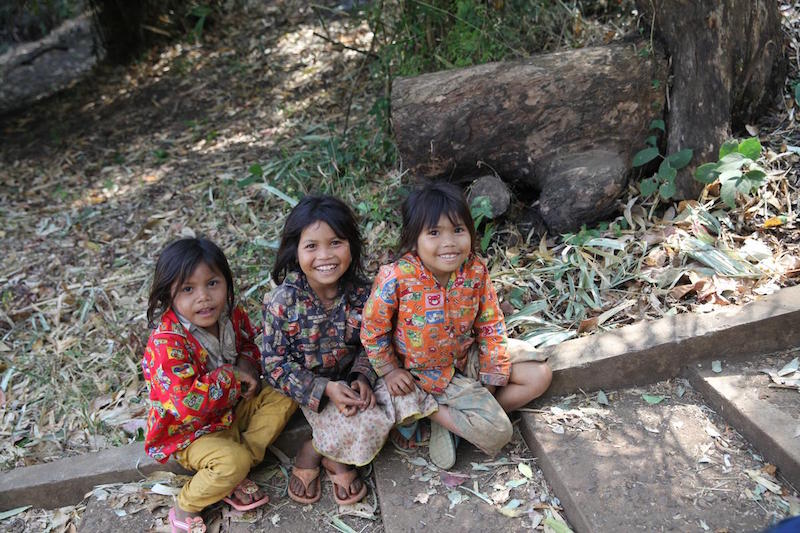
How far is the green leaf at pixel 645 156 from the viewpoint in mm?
3635

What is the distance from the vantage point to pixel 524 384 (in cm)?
276

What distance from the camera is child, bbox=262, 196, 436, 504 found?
2609 millimetres

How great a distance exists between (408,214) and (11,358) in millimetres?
2795

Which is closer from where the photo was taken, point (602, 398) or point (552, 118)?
point (602, 398)

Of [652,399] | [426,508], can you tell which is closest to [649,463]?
[652,399]

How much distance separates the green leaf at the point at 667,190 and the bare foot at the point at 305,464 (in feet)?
7.30

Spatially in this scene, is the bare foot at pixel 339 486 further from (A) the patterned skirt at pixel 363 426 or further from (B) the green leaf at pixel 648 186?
(B) the green leaf at pixel 648 186

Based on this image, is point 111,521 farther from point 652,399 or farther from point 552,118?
point 552,118

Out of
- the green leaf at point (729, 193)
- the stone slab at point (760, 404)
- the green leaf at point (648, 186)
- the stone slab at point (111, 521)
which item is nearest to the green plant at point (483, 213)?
the green leaf at point (648, 186)

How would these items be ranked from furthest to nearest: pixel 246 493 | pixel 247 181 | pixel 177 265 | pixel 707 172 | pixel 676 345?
pixel 247 181 → pixel 707 172 → pixel 676 345 → pixel 246 493 → pixel 177 265

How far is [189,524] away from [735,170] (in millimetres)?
3060

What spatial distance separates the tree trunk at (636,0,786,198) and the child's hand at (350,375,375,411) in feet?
6.83

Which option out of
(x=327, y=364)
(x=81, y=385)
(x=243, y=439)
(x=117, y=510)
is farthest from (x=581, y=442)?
(x=81, y=385)

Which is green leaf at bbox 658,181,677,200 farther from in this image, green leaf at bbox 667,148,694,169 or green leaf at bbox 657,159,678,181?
green leaf at bbox 667,148,694,169
